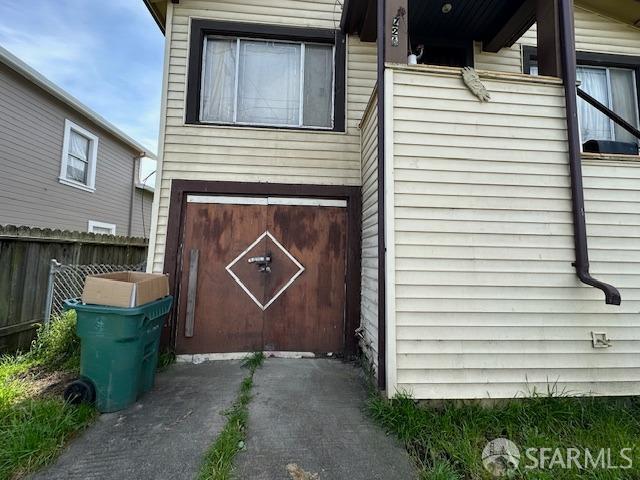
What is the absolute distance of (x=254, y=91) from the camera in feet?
13.5

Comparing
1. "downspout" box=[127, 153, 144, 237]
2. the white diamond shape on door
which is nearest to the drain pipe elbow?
the white diamond shape on door

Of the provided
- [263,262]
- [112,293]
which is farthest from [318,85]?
[112,293]

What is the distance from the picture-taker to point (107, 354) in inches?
97.7

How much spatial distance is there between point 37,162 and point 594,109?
10.1m

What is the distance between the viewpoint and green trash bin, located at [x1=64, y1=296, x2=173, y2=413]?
8.09ft

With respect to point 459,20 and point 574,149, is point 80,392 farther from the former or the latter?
point 459,20

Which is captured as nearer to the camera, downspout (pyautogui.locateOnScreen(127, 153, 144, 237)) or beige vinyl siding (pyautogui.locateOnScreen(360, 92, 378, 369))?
beige vinyl siding (pyautogui.locateOnScreen(360, 92, 378, 369))

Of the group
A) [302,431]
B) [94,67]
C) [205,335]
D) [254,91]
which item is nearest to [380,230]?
[302,431]

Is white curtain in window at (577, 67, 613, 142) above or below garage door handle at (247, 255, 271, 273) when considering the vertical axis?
above

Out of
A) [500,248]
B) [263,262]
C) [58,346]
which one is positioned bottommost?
[58,346]

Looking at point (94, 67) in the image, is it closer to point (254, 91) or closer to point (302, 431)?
point (254, 91)

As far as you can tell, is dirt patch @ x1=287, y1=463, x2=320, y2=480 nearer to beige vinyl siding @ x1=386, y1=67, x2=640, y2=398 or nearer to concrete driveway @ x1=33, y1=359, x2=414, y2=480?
concrete driveway @ x1=33, y1=359, x2=414, y2=480

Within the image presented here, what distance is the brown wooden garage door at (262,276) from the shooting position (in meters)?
3.75

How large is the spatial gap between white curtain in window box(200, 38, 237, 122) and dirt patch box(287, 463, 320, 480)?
149 inches
